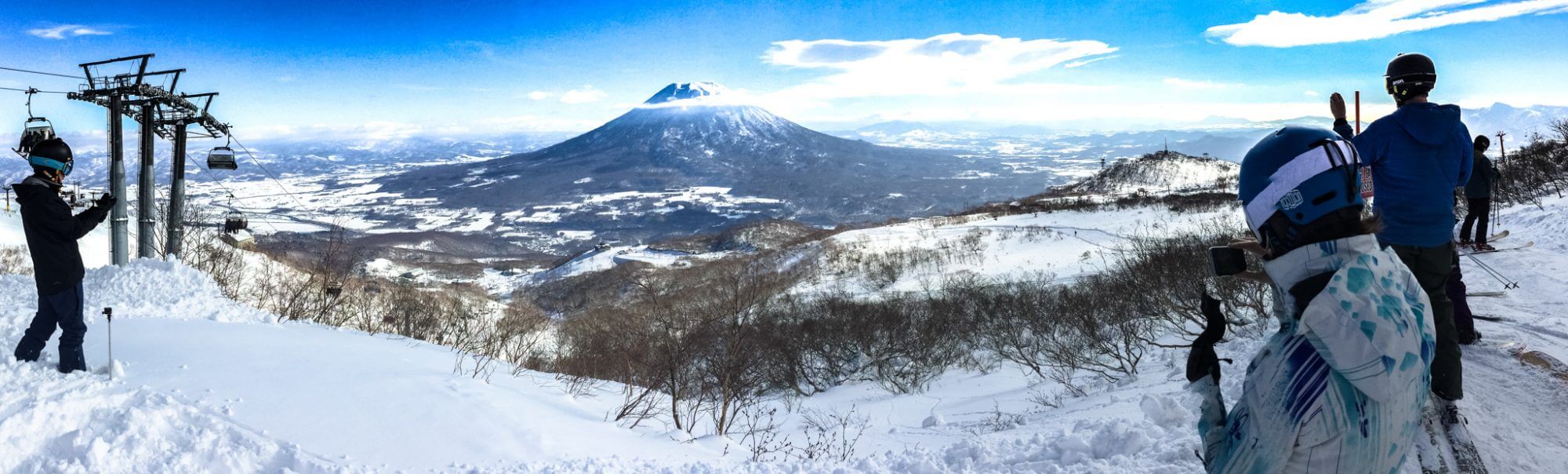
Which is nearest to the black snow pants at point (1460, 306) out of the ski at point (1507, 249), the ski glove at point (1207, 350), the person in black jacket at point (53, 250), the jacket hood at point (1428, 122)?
the jacket hood at point (1428, 122)

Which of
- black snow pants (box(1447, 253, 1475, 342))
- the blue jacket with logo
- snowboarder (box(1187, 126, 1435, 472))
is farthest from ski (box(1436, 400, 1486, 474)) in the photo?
snowboarder (box(1187, 126, 1435, 472))

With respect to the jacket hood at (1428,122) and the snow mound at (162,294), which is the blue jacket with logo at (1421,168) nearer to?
the jacket hood at (1428,122)

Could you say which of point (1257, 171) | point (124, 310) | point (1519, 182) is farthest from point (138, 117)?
point (1519, 182)

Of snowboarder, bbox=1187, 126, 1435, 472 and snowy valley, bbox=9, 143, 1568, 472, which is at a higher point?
snowboarder, bbox=1187, 126, 1435, 472

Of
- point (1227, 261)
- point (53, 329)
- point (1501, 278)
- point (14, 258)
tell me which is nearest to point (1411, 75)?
point (1227, 261)

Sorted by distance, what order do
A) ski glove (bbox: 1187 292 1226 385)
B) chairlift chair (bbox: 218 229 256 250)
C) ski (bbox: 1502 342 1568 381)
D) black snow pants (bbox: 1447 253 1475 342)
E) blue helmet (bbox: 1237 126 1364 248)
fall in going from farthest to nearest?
1. chairlift chair (bbox: 218 229 256 250)
2. black snow pants (bbox: 1447 253 1475 342)
3. ski (bbox: 1502 342 1568 381)
4. ski glove (bbox: 1187 292 1226 385)
5. blue helmet (bbox: 1237 126 1364 248)

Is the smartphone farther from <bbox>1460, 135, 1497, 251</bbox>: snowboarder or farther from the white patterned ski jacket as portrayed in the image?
<bbox>1460, 135, 1497, 251</bbox>: snowboarder
